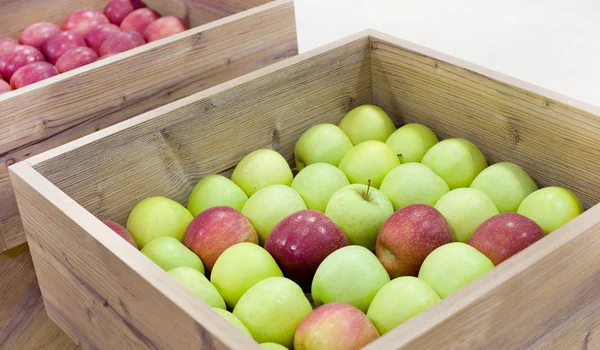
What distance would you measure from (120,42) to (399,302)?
1.24 m

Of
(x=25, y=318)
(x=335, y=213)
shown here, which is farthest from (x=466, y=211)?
(x=25, y=318)

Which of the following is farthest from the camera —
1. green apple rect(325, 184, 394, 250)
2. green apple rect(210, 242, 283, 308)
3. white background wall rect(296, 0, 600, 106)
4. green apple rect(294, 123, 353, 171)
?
white background wall rect(296, 0, 600, 106)

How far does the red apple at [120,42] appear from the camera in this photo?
2.05m

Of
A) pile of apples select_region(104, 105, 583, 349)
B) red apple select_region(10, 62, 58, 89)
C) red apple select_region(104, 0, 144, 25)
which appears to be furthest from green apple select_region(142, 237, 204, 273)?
red apple select_region(104, 0, 144, 25)

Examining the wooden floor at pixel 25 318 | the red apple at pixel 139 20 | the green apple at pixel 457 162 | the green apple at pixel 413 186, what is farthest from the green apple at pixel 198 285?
the red apple at pixel 139 20

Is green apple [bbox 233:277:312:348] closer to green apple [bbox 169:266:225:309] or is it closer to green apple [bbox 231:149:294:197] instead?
green apple [bbox 169:266:225:309]

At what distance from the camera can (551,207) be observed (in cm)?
131

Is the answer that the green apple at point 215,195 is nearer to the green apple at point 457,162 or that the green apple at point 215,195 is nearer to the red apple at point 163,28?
the green apple at point 457,162

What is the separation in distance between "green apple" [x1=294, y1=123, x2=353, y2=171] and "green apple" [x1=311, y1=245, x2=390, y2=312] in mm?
393

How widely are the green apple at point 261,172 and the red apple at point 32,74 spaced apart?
0.66m

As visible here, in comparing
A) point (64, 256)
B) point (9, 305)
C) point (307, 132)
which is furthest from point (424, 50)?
point (9, 305)

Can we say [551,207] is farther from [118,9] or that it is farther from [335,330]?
[118,9]

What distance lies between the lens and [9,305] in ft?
5.99

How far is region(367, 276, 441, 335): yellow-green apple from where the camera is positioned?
3.63 ft
